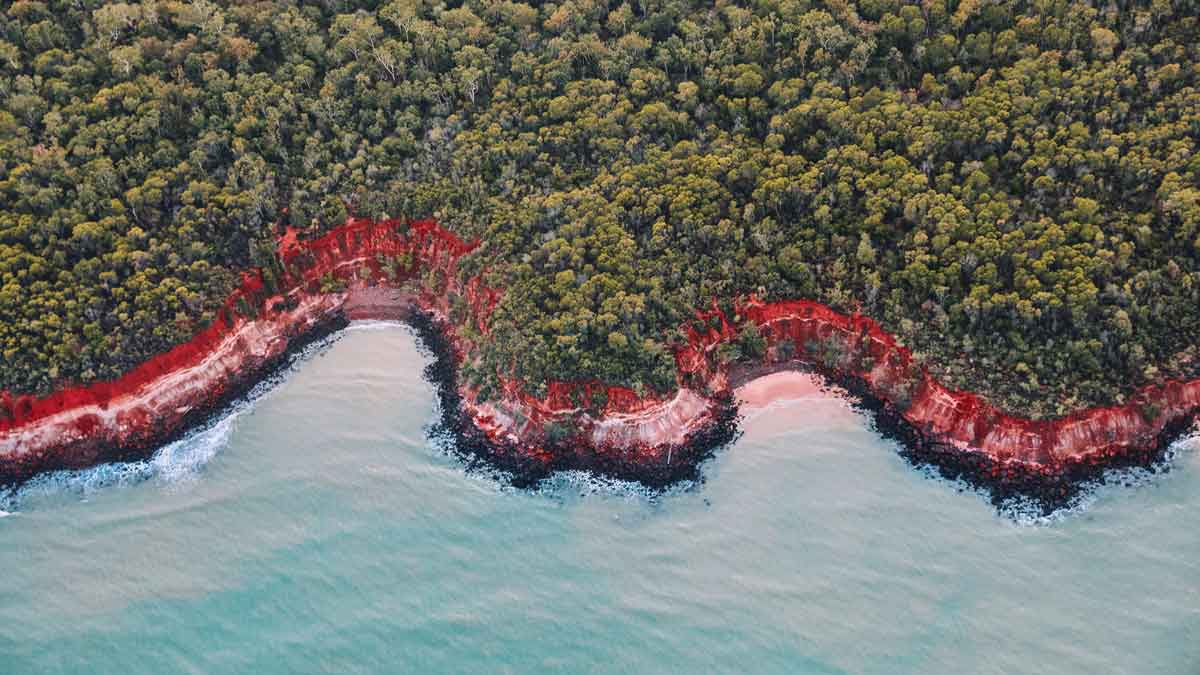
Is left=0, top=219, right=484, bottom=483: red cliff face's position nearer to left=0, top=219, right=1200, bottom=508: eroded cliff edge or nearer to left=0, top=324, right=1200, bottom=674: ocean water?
left=0, top=219, right=1200, bottom=508: eroded cliff edge

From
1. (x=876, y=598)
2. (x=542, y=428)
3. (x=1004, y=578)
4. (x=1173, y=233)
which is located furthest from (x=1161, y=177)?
(x=542, y=428)

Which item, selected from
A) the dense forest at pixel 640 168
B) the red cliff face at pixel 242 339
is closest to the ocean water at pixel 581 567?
the red cliff face at pixel 242 339

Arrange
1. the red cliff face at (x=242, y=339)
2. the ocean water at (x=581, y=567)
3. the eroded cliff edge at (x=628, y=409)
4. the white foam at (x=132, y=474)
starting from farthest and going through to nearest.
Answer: the red cliff face at (x=242, y=339), the white foam at (x=132, y=474), the eroded cliff edge at (x=628, y=409), the ocean water at (x=581, y=567)

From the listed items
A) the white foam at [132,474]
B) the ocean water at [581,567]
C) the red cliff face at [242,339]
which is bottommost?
the ocean water at [581,567]

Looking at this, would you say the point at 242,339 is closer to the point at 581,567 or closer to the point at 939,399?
the point at 581,567

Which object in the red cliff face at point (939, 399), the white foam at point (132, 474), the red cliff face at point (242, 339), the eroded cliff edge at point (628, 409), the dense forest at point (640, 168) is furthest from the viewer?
the red cliff face at point (242, 339)

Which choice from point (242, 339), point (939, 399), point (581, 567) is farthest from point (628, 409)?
point (242, 339)

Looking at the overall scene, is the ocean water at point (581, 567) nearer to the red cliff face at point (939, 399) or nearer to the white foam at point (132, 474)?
the white foam at point (132, 474)
